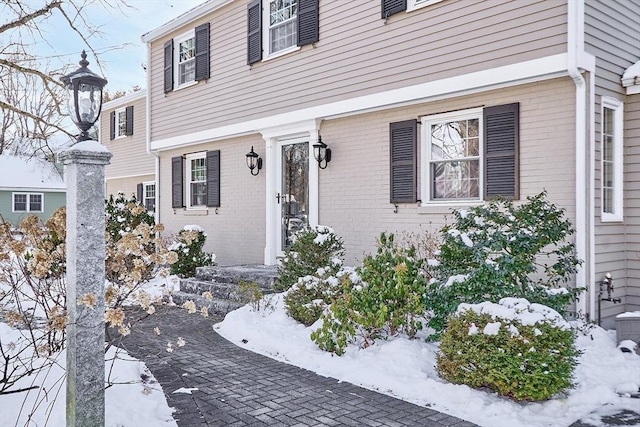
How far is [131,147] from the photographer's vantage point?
1712cm

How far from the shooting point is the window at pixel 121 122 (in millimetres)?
16953

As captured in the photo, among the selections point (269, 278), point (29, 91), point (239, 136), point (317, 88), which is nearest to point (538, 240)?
point (269, 278)

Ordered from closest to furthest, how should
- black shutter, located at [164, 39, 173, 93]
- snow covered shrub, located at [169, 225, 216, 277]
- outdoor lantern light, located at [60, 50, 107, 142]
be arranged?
1. outdoor lantern light, located at [60, 50, 107, 142]
2. snow covered shrub, located at [169, 225, 216, 277]
3. black shutter, located at [164, 39, 173, 93]

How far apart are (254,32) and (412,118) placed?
13.3 feet

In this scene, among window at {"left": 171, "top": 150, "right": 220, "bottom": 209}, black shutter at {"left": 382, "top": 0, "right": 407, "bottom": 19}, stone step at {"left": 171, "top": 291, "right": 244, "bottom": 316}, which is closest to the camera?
black shutter at {"left": 382, "top": 0, "right": 407, "bottom": 19}

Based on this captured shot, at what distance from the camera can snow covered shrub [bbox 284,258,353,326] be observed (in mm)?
6180

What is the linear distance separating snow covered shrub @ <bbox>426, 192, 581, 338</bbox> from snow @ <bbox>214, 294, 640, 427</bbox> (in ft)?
1.42

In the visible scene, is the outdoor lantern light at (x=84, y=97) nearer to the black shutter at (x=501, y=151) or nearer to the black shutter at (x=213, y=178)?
the black shutter at (x=501, y=151)

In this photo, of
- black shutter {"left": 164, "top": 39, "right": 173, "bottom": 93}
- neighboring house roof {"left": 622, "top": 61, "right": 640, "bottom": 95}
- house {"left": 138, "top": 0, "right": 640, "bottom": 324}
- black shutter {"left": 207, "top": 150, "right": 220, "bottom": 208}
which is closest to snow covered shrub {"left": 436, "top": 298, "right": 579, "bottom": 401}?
house {"left": 138, "top": 0, "right": 640, "bottom": 324}

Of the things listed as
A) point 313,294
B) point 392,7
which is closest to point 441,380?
point 313,294

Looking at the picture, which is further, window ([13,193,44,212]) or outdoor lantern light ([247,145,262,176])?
Result: window ([13,193,44,212])

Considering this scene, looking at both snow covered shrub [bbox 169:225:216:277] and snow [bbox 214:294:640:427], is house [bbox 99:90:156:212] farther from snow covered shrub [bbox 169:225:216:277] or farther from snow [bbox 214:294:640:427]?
snow [bbox 214:294:640:427]

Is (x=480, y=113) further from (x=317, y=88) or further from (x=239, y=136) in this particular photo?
(x=239, y=136)

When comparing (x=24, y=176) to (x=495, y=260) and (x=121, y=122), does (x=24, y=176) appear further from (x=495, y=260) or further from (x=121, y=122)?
(x=495, y=260)
